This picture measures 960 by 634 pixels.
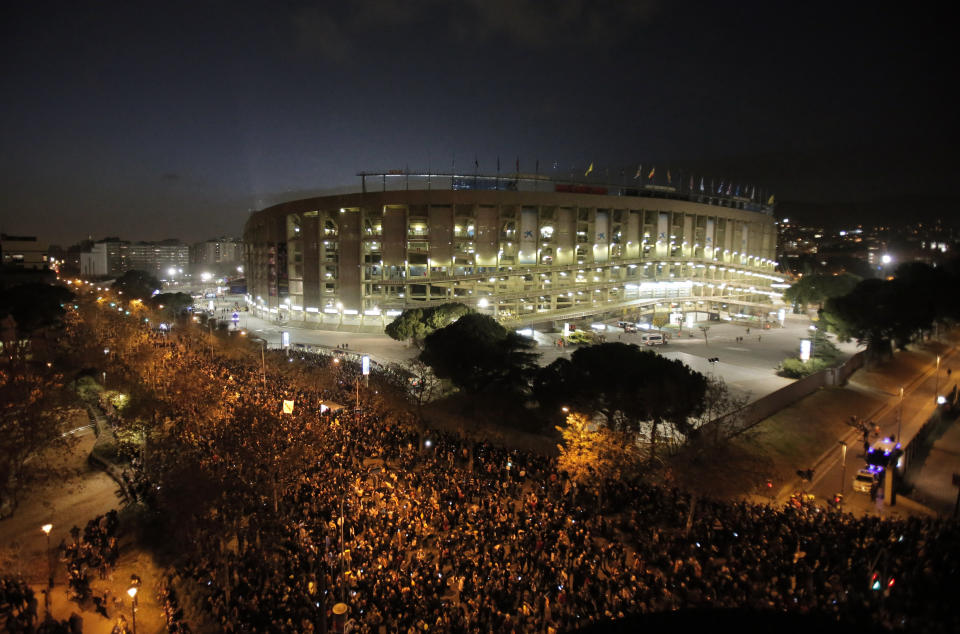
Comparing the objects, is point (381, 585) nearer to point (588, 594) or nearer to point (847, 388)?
point (588, 594)

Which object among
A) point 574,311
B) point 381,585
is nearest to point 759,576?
point 381,585

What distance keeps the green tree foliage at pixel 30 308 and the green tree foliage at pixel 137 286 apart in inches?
993

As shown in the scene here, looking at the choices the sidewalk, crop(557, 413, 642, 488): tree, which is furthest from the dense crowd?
the sidewalk

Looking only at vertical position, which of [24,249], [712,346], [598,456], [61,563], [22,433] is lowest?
[61,563]

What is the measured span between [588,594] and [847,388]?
22782mm

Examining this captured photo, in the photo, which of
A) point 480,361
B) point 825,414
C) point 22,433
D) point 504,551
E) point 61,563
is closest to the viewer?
point 504,551

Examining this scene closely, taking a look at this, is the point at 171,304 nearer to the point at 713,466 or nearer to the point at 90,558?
the point at 90,558

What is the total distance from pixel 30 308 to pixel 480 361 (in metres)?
Result: 28.2

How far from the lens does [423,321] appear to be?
34125 mm

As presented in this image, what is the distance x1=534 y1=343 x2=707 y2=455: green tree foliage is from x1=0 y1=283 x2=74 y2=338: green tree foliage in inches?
1191

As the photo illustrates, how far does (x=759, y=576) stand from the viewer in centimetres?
901

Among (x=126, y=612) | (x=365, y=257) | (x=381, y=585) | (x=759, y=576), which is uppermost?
(x=365, y=257)

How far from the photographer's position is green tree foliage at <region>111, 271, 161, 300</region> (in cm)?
5800

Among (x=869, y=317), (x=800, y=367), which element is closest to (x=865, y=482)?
(x=800, y=367)
